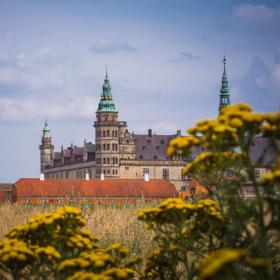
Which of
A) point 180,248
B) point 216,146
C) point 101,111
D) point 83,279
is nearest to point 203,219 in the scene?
point 180,248

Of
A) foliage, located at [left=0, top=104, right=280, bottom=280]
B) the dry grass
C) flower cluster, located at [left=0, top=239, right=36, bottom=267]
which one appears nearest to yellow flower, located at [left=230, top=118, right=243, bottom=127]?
foliage, located at [left=0, top=104, right=280, bottom=280]

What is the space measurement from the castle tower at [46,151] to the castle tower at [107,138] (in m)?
25.1

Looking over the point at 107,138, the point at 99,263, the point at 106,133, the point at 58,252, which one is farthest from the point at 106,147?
the point at 99,263

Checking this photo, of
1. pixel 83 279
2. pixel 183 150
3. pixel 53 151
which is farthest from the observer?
pixel 53 151

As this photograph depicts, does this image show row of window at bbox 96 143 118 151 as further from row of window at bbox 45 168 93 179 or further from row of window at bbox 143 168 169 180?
row of window at bbox 143 168 169 180

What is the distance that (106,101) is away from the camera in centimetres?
11250

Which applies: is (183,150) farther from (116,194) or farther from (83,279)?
(116,194)

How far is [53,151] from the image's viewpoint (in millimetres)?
135750

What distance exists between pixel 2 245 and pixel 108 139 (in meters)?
101

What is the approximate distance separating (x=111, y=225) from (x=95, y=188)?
6045 cm

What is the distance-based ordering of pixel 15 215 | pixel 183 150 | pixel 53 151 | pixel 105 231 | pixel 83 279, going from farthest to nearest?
pixel 53 151
pixel 15 215
pixel 105 231
pixel 183 150
pixel 83 279

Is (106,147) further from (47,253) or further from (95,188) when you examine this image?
(47,253)

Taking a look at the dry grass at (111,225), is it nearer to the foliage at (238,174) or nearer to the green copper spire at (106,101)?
the foliage at (238,174)

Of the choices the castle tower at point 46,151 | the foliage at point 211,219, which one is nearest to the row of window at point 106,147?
the castle tower at point 46,151
